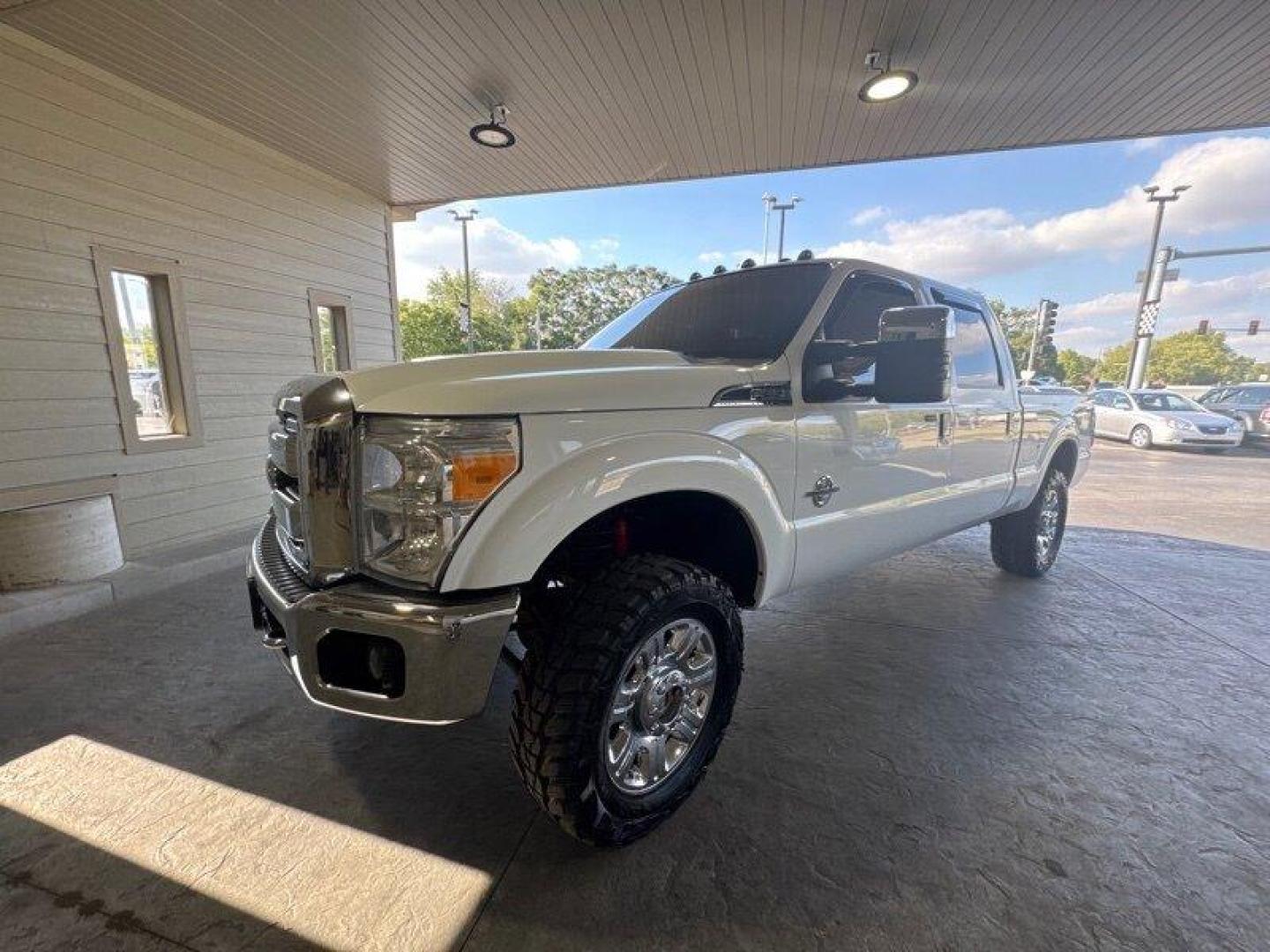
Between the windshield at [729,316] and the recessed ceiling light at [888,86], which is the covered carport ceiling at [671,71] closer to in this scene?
the recessed ceiling light at [888,86]

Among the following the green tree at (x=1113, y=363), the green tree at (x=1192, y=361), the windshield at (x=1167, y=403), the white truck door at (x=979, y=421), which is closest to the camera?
the white truck door at (x=979, y=421)

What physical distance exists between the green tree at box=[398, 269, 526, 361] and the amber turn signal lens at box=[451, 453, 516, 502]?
24.2 m

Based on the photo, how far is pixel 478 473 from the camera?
1.38m

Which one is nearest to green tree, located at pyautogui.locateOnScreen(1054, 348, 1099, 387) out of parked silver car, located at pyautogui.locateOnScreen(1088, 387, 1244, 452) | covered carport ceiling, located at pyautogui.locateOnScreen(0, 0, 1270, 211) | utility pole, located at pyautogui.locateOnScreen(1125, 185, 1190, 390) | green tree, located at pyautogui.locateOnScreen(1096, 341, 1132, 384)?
green tree, located at pyautogui.locateOnScreen(1096, 341, 1132, 384)

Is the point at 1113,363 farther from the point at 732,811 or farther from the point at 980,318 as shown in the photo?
the point at 732,811

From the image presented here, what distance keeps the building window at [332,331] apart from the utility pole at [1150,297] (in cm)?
2198

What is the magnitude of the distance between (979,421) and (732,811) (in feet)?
8.09

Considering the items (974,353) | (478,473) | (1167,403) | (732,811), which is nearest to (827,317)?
(974,353)

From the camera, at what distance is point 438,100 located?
4.34 meters

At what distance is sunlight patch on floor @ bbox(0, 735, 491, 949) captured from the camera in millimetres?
1482

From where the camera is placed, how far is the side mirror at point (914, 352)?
1855 mm

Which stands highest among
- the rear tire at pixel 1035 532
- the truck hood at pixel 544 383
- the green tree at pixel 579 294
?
the green tree at pixel 579 294

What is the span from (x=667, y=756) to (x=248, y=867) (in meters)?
1.29

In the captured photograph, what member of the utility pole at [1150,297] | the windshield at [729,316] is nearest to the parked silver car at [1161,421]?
the utility pole at [1150,297]
